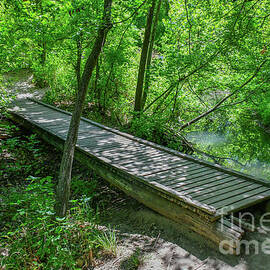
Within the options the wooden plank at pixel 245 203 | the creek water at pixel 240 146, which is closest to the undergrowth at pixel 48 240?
the wooden plank at pixel 245 203

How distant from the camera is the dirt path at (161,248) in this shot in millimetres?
3170

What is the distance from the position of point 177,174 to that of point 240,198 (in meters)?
1.25

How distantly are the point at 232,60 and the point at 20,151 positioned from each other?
23.3ft

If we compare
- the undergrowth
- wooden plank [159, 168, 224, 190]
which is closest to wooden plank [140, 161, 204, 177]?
wooden plank [159, 168, 224, 190]

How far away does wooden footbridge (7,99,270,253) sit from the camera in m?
3.56

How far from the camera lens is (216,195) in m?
4.03

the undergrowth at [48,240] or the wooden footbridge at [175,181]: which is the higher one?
the wooden footbridge at [175,181]

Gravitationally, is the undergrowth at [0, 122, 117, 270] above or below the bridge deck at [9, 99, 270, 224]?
below

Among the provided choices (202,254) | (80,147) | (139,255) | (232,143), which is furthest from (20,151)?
(232,143)

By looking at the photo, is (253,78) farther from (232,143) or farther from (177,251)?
(177,251)

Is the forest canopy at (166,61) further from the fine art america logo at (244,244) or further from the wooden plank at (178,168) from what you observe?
the fine art america logo at (244,244)

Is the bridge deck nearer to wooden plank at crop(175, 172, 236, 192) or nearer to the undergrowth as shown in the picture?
wooden plank at crop(175, 172, 236, 192)

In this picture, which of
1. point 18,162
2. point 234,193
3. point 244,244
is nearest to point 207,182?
point 234,193

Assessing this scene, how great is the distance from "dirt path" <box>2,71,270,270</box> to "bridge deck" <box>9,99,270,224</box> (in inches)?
18.0
